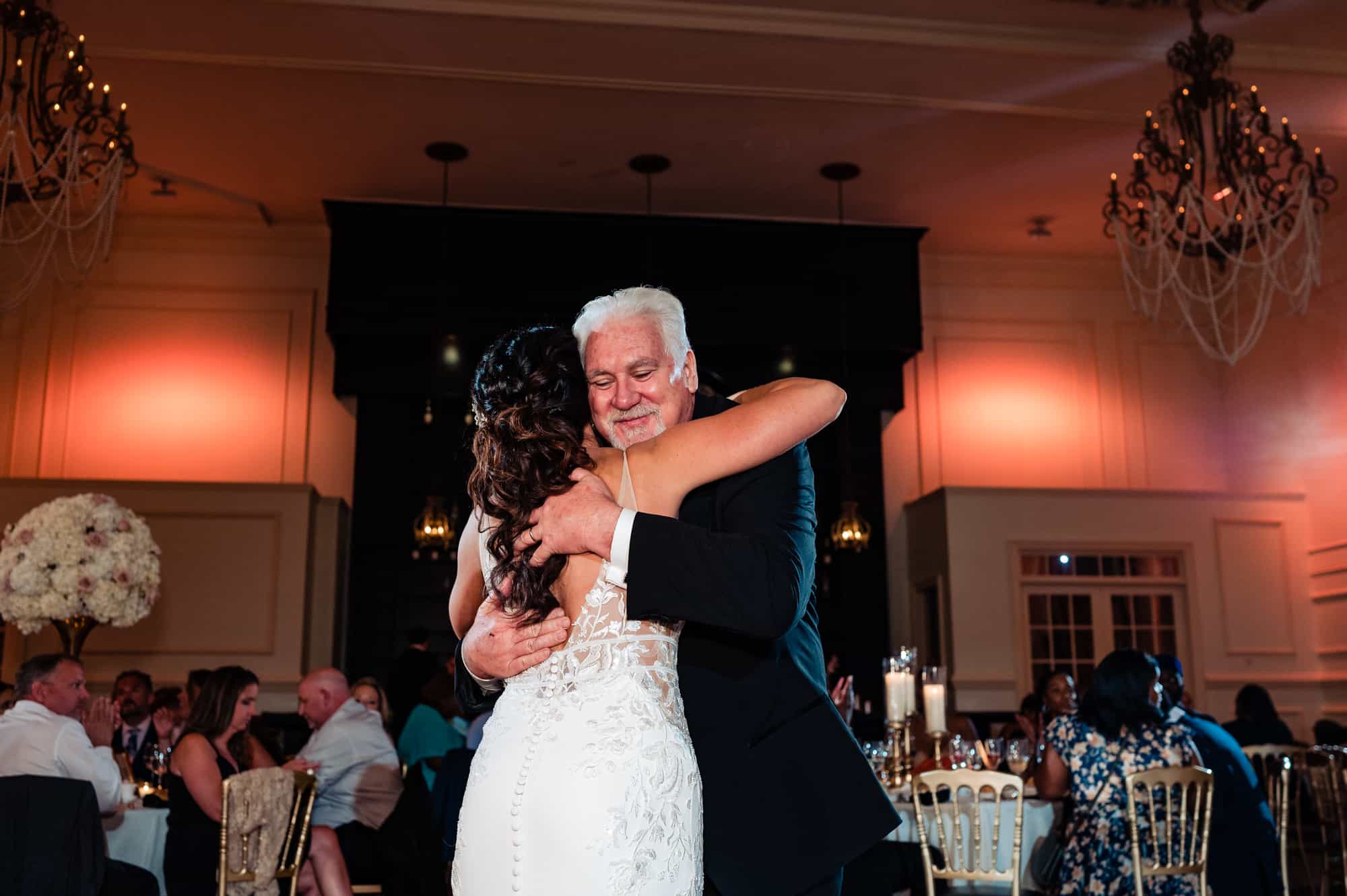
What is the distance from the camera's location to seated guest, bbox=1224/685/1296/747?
705 centimetres

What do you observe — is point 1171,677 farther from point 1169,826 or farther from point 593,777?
point 593,777

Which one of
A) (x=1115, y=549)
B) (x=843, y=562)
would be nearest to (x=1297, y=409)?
(x=1115, y=549)

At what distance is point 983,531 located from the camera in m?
9.65

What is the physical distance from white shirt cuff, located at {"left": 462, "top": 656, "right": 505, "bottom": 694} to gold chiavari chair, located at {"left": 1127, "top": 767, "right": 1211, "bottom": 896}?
2979 mm

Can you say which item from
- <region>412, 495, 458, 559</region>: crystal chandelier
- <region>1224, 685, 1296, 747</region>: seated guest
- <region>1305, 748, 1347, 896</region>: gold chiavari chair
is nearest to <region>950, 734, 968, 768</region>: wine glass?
<region>1305, 748, 1347, 896</region>: gold chiavari chair

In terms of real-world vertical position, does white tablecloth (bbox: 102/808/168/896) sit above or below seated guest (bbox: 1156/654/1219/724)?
below

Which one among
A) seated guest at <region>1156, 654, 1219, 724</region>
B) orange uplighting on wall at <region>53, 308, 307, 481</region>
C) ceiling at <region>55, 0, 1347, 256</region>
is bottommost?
seated guest at <region>1156, 654, 1219, 724</region>

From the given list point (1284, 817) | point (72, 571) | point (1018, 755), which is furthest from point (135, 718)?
point (1284, 817)

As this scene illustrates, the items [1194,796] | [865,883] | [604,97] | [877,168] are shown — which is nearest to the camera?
[865,883]

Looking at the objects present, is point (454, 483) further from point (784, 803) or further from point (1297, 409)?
point (784, 803)

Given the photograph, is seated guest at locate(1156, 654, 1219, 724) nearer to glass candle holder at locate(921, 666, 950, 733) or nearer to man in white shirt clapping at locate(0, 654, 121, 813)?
glass candle holder at locate(921, 666, 950, 733)

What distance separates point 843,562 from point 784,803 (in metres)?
8.33

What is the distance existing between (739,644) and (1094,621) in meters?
8.84

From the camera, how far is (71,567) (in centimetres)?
529
